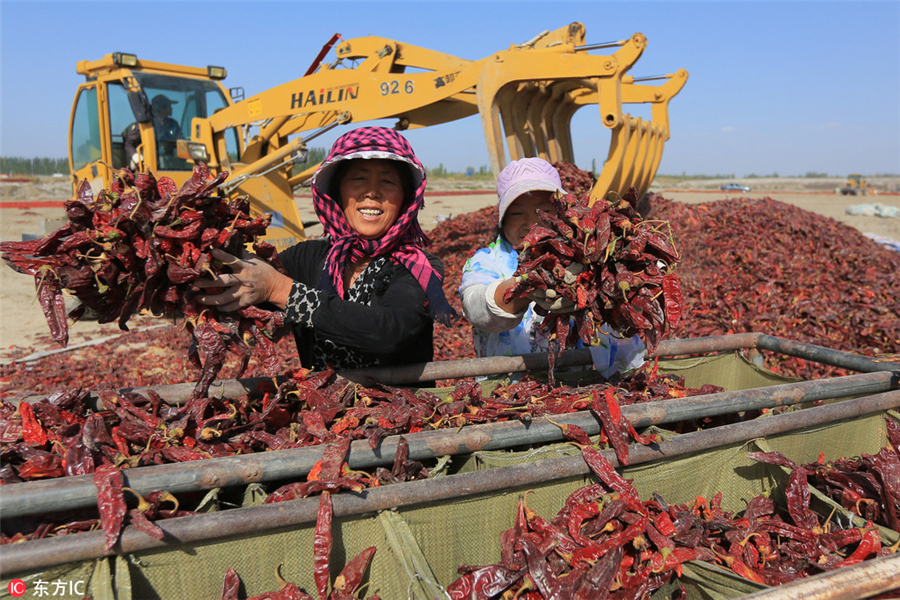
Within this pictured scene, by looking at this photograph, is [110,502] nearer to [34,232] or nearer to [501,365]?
[501,365]

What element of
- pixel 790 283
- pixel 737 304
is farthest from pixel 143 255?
pixel 790 283

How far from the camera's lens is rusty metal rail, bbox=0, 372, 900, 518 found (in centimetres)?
177

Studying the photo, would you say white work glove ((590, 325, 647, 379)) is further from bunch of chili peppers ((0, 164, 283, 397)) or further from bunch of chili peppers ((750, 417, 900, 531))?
bunch of chili peppers ((0, 164, 283, 397))

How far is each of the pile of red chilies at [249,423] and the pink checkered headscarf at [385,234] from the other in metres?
0.47

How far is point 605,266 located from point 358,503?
1.29m

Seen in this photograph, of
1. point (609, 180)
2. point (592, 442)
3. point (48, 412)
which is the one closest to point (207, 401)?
point (48, 412)

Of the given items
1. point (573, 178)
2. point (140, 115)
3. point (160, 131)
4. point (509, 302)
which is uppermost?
point (140, 115)

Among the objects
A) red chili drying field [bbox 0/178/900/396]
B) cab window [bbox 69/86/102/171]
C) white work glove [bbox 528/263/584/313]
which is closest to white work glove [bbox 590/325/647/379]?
white work glove [bbox 528/263/584/313]

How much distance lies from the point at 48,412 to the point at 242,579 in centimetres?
113

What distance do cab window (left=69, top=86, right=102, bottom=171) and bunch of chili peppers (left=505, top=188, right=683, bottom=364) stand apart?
994 centimetres

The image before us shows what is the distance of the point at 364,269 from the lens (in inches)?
115

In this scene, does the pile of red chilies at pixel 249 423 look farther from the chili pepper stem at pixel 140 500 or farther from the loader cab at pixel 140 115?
the loader cab at pixel 140 115

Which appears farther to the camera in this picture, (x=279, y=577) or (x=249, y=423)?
→ (x=249, y=423)

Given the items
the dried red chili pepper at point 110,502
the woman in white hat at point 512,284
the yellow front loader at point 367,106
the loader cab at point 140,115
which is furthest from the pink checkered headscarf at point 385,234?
the loader cab at point 140,115
